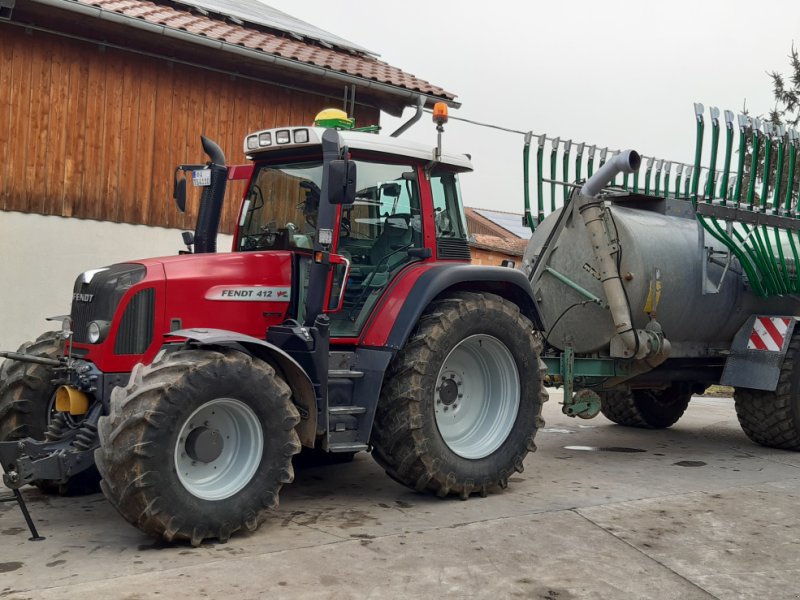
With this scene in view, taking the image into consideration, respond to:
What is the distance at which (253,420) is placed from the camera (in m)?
4.57

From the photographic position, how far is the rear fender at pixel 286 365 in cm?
457

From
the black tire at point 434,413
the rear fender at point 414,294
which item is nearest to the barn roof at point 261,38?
the rear fender at point 414,294

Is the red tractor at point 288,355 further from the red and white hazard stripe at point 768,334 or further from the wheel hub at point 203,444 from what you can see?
the red and white hazard stripe at point 768,334

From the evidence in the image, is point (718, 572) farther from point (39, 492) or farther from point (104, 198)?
point (104, 198)

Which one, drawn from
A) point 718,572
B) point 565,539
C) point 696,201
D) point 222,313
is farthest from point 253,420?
point 696,201

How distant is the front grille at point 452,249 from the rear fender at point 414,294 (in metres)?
0.21

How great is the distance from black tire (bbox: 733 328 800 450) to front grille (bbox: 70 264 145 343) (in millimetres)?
5724

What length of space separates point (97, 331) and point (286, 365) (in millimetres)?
1069

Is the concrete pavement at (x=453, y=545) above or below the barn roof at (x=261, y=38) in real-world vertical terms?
below

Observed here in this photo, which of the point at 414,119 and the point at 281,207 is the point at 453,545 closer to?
the point at 281,207

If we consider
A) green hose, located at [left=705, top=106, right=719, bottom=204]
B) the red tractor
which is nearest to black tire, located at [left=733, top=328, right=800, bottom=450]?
green hose, located at [left=705, top=106, right=719, bottom=204]

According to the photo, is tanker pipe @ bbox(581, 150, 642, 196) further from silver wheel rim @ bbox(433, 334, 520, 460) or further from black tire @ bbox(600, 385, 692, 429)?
black tire @ bbox(600, 385, 692, 429)

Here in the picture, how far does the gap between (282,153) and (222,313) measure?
48.6 inches

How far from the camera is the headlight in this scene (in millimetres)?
4793
